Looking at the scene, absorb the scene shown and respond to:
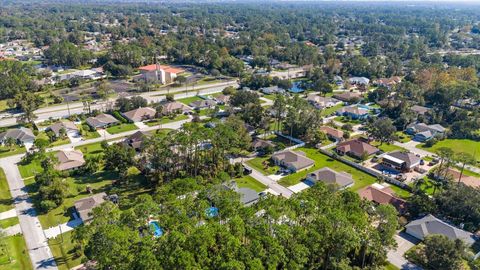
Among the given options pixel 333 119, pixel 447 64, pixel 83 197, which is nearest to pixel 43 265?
pixel 83 197

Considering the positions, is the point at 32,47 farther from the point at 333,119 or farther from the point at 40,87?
the point at 333,119

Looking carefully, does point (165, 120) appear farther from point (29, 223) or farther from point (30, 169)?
point (29, 223)

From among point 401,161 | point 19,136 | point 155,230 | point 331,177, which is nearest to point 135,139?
point 19,136

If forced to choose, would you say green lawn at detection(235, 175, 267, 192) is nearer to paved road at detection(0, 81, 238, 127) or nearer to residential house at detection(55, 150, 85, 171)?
residential house at detection(55, 150, 85, 171)

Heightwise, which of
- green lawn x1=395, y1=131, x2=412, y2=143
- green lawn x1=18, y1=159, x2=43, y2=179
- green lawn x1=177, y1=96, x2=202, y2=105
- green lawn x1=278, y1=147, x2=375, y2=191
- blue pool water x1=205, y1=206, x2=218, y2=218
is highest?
blue pool water x1=205, y1=206, x2=218, y2=218

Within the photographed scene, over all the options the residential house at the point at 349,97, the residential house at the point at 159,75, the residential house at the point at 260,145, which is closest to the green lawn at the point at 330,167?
the residential house at the point at 260,145

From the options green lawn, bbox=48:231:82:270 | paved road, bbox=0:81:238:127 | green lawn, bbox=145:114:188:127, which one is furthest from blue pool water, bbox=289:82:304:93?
green lawn, bbox=48:231:82:270
